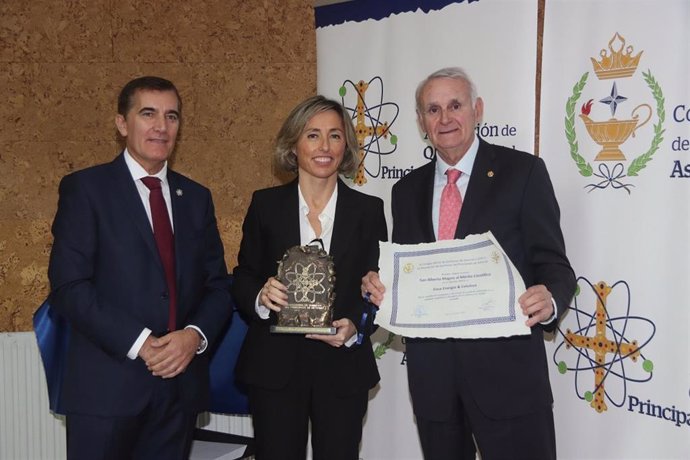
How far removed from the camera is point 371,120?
4.16 m

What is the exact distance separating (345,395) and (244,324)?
0.91m

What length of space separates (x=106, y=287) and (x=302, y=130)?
100 centimetres

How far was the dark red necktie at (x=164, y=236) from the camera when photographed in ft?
9.57

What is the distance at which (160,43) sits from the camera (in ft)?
14.4

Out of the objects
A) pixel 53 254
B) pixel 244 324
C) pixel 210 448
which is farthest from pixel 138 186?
pixel 210 448

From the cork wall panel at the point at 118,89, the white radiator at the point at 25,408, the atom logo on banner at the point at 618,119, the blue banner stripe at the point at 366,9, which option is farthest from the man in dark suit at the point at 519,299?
the white radiator at the point at 25,408

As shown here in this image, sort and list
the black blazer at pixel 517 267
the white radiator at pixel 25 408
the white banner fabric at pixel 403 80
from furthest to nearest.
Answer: the white radiator at pixel 25 408 < the white banner fabric at pixel 403 80 < the black blazer at pixel 517 267

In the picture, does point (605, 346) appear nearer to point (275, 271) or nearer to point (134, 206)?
point (275, 271)

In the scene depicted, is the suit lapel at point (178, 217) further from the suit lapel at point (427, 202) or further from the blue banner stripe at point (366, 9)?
the blue banner stripe at point (366, 9)

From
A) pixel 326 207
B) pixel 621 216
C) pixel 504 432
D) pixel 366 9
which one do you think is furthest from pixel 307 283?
pixel 366 9

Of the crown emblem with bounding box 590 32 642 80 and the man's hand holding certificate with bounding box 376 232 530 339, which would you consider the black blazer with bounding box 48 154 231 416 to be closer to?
the man's hand holding certificate with bounding box 376 232 530 339

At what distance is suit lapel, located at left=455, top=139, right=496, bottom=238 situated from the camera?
269 centimetres

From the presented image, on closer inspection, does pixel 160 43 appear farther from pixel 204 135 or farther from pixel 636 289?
pixel 636 289

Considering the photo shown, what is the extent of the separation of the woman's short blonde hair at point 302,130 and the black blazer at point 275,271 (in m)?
0.15
